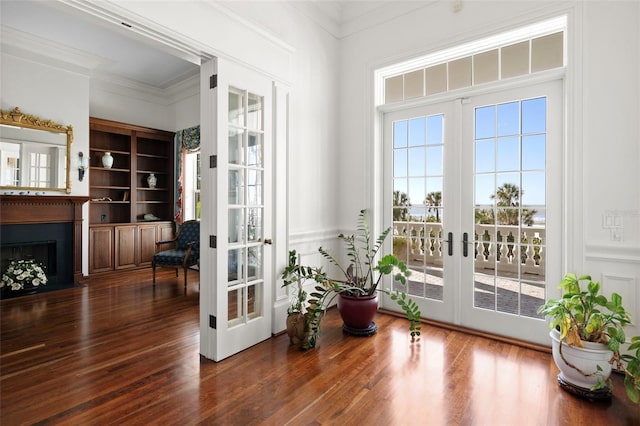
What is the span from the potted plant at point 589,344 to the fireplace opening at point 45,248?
6.00 m

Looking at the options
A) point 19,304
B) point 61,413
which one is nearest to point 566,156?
point 61,413

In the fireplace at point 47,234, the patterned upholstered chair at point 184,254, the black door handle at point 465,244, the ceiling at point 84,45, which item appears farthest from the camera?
the patterned upholstered chair at point 184,254

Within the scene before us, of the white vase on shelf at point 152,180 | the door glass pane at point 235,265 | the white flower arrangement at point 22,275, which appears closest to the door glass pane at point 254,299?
the door glass pane at point 235,265

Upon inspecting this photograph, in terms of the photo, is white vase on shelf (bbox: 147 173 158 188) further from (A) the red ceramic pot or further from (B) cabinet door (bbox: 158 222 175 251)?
(A) the red ceramic pot

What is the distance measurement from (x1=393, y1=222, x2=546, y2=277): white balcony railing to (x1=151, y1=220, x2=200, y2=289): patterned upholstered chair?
3.04 metres

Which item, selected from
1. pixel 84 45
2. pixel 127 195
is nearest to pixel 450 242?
pixel 84 45

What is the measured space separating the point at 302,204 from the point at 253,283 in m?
1.04

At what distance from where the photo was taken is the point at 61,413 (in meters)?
1.94

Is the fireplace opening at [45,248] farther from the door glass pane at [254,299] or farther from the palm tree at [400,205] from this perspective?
the palm tree at [400,205]

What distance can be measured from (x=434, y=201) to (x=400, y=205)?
39 centimetres

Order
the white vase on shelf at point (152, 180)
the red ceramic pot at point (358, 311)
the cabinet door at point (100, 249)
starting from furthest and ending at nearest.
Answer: the white vase on shelf at point (152, 180), the cabinet door at point (100, 249), the red ceramic pot at point (358, 311)

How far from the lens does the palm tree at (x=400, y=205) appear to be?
3.68m

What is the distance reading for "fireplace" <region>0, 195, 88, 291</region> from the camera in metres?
4.55

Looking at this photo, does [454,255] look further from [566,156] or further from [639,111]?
[639,111]
